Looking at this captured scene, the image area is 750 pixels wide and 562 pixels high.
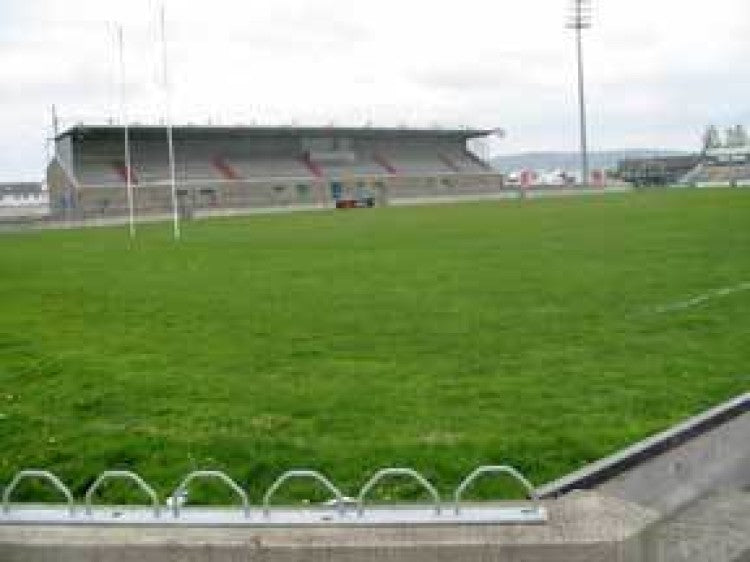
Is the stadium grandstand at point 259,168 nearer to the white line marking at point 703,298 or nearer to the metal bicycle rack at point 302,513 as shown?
the white line marking at point 703,298

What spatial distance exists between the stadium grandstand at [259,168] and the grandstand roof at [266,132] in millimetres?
98

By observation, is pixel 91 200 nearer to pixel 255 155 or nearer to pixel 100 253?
pixel 255 155

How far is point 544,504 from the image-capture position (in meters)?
4.92

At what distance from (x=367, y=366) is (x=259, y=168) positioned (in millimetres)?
77205

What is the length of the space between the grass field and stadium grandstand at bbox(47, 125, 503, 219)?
48216 mm

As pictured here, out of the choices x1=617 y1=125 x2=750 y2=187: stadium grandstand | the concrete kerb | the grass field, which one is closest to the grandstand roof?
x1=617 y1=125 x2=750 y2=187: stadium grandstand

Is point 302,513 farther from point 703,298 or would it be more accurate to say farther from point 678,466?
point 703,298

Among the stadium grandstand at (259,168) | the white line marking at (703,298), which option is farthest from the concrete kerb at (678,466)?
the stadium grandstand at (259,168)

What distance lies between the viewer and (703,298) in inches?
505

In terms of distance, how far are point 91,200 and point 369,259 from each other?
53.6 m

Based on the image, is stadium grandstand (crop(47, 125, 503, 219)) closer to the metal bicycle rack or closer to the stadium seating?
the stadium seating

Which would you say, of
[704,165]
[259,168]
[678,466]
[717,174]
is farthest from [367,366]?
[704,165]

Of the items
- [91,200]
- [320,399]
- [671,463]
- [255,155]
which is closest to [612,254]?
[320,399]

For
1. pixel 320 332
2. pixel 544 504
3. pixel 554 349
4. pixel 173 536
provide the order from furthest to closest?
1. pixel 320 332
2. pixel 554 349
3. pixel 544 504
4. pixel 173 536
